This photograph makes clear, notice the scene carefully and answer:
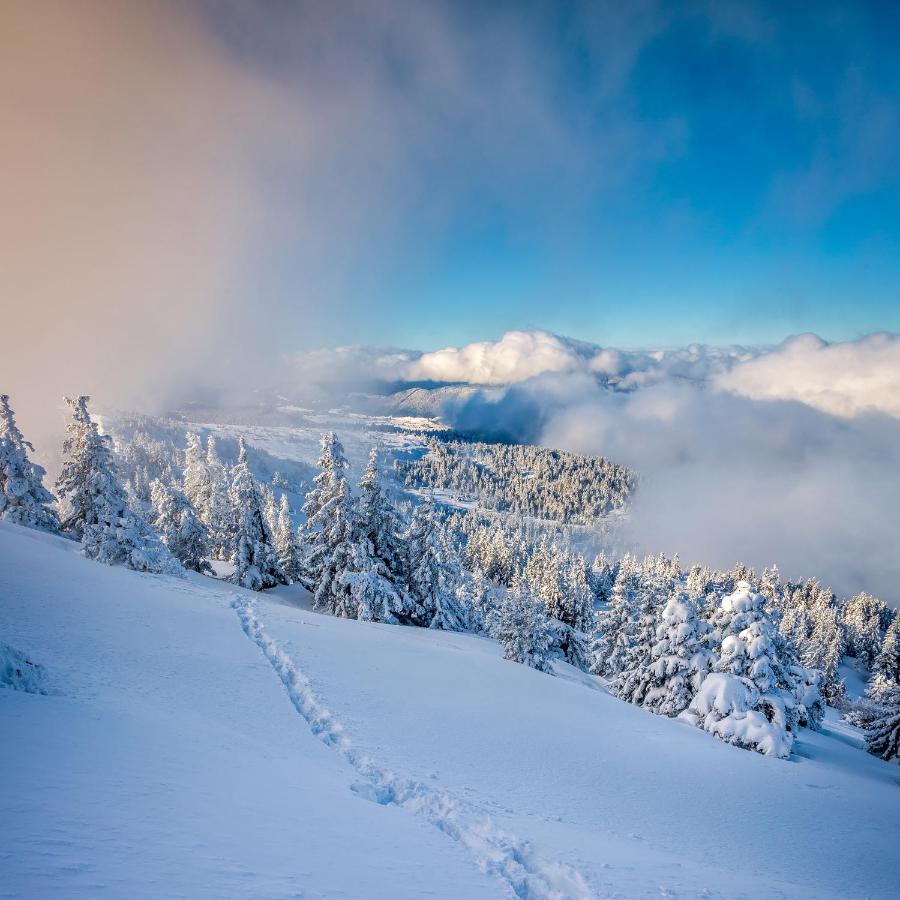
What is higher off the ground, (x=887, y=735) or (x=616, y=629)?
(x=887, y=735)

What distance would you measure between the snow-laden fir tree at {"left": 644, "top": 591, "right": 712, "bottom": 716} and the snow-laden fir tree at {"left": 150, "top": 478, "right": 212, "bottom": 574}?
29796 millimetres

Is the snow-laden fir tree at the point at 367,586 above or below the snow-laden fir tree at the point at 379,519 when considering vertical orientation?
below

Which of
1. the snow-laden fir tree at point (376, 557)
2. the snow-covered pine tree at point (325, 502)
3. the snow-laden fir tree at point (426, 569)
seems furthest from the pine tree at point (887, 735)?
the snow-covered pine tree at point (325, 502)

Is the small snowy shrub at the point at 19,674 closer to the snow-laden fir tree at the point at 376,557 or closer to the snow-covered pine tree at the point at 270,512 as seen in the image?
the snow-laden fir tree at the point at 376,557

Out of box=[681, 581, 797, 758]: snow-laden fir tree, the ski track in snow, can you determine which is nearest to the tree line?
box=[681, 581, 797, 758]: snow-laden fir tree

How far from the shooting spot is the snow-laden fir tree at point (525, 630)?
30933 mm

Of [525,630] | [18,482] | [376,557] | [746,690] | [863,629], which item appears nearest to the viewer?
[746,690]

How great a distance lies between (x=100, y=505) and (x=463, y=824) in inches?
1044

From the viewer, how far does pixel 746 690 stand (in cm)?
1772

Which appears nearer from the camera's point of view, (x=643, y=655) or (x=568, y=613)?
(x=643, y=655)

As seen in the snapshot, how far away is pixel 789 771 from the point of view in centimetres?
1338

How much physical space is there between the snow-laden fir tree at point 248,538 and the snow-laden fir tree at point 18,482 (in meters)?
10.8

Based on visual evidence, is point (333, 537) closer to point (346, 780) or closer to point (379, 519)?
point (379, 519)

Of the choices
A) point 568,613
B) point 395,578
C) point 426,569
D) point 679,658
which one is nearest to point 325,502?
point 395,578
